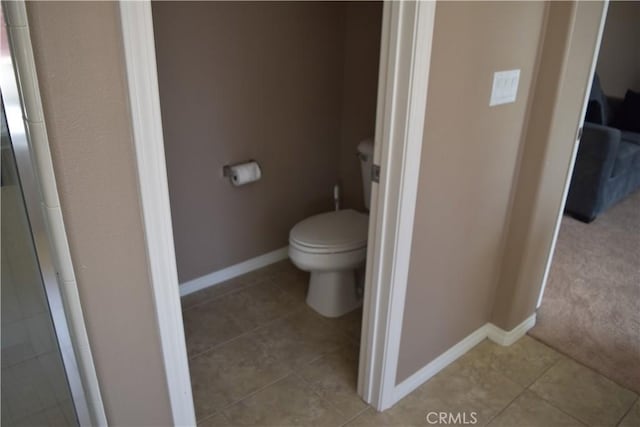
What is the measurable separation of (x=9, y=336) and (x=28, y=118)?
20.1 inches

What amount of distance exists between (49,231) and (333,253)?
1.38m

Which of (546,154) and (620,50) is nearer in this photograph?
(546,154)

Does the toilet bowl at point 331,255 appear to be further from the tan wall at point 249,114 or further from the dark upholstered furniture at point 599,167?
the dark upholstered furniture at point 599,167

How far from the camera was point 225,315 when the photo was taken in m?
2.40

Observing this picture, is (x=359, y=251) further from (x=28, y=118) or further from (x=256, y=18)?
(x=28, y=118)

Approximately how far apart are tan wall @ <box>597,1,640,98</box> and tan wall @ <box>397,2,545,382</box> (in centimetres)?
338

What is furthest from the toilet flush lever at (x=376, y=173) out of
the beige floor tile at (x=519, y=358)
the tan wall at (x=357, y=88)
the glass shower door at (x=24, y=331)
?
the tan wall at (x=357, y=88)

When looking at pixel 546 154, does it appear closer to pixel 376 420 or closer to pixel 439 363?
pixel 439 363

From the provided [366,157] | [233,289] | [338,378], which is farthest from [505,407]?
[233,289]

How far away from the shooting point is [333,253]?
88.1 inches

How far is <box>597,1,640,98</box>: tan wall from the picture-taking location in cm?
440

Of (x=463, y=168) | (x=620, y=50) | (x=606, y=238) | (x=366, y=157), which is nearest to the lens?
(x=463, y=168)

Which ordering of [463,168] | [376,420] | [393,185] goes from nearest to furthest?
1. [393,185]
2. [463,168]
3. [376,420]

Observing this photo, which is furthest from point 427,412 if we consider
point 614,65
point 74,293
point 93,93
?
point 614,65
